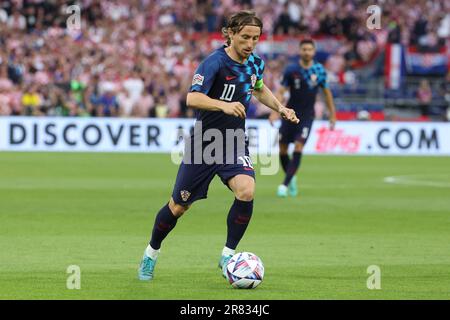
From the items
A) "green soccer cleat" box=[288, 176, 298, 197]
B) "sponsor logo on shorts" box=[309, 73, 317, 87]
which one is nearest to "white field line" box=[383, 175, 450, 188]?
"green soccer cleat" box=[288, 176, 298, 197]

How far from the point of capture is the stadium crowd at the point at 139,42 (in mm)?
31875

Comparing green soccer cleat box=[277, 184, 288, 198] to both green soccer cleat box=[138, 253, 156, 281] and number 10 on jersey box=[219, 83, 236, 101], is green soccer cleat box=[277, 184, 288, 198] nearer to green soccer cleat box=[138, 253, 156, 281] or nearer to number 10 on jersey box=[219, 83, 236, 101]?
number 10 on jersey box=[219, 83, 236, 101]

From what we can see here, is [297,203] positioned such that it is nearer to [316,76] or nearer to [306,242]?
[316,76]

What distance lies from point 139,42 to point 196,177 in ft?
85.7

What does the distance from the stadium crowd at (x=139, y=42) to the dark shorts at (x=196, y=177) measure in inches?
863

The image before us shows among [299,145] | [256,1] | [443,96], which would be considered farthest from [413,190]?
[256,1]

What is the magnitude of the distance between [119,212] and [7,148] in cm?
1537

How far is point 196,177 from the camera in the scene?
9.40 metres

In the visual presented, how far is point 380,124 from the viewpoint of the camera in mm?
32281

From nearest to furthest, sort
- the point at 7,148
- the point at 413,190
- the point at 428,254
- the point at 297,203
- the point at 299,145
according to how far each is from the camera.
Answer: the point at 428,254
the point at 297,203
the point at 299,145
the point at 413,190
the point at 7,148

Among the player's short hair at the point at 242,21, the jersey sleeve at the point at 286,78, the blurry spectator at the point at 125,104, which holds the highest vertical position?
the player's short hair at the point at 242,21

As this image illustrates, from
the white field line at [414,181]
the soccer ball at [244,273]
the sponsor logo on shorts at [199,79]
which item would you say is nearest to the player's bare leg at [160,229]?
the soccer ball at [244,273]

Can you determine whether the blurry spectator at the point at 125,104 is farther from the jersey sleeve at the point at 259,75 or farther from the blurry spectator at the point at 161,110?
the jersey sleeve at the point at 259,75

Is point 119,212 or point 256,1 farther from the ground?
point 256,1
